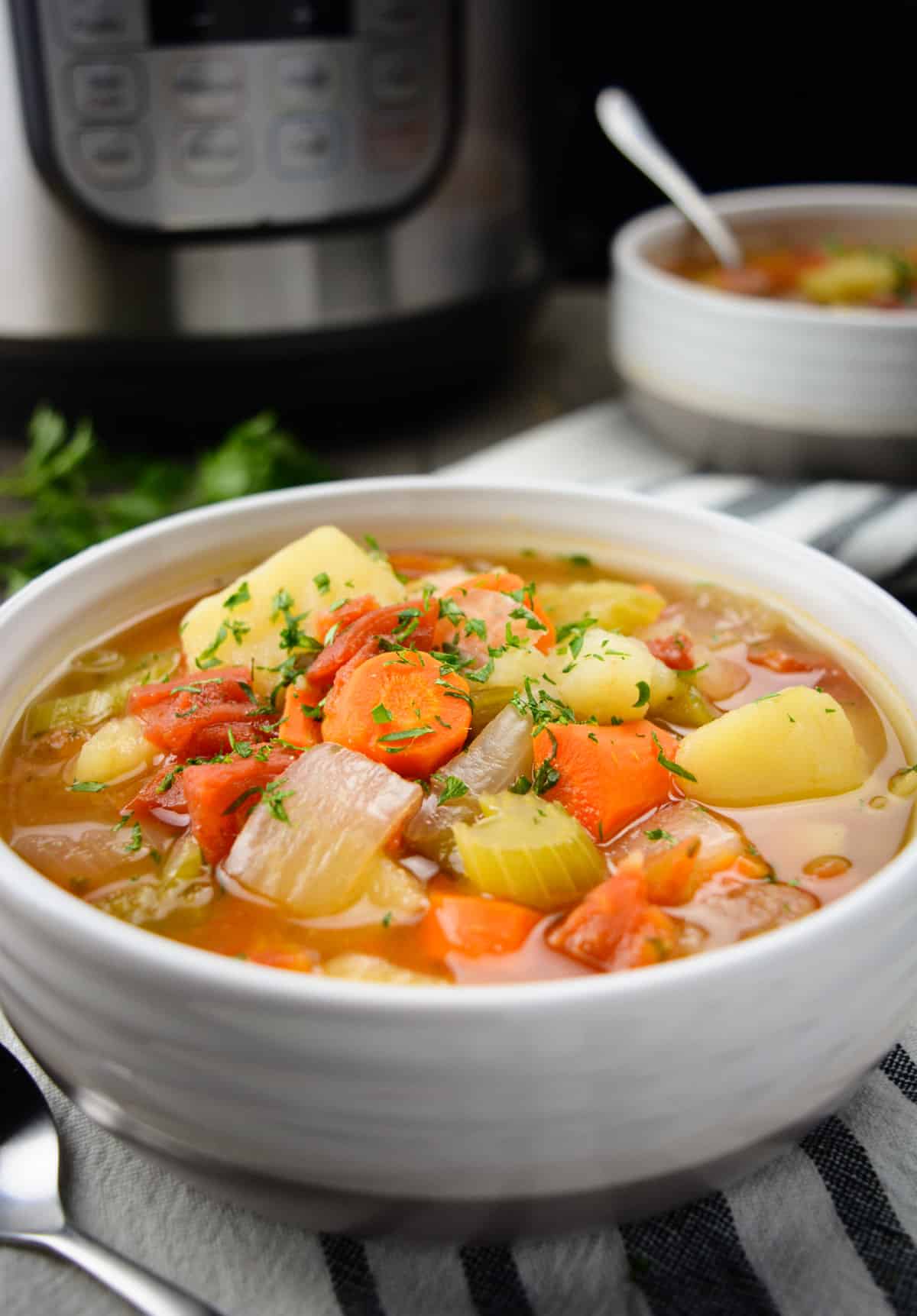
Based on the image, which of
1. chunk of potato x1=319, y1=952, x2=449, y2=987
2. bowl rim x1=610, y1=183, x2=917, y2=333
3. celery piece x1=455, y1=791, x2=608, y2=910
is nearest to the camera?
chunk of potato x1=319, y1=952, x2=449, y2=987

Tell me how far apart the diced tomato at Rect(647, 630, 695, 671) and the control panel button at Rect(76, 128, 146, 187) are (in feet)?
5.80

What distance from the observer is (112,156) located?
2.92 metres

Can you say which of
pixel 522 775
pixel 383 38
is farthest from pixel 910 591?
pixel 383 38

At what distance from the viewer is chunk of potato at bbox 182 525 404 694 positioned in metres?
1.89

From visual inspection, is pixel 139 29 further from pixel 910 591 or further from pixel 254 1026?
pixel 254 1026

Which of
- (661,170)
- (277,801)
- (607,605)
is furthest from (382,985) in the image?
(661,170)

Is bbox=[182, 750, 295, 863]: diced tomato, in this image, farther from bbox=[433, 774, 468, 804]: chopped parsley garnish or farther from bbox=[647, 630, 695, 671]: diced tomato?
bbox=[647, 630, 695, 671]: diced tomato

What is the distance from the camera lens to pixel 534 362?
13.4 ft

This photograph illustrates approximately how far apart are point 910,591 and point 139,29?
196 centimetres

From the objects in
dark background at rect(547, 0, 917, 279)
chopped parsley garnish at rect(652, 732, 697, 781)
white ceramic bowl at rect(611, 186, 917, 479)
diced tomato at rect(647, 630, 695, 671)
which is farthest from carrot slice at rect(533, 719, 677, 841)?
dark background at rect(547, 0, 917, 279)

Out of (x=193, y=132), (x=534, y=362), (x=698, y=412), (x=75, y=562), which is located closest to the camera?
(x=75, y=562)

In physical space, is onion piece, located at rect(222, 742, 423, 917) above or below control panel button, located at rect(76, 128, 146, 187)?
below

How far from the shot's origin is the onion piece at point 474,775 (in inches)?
60.7

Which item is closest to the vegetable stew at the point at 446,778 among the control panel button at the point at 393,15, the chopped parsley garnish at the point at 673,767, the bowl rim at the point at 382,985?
the chopped parsley garnish at the point at 673,767
